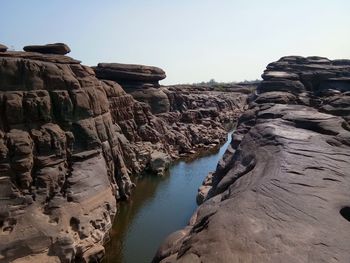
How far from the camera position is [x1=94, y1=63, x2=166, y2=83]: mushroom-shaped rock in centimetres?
3512

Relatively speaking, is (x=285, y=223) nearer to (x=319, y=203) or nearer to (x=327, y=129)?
(x=319, y=203)

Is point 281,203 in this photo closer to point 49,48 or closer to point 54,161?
point 54,161

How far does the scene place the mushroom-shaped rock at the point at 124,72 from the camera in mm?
35125

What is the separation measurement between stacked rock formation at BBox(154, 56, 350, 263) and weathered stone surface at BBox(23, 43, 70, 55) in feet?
34.1

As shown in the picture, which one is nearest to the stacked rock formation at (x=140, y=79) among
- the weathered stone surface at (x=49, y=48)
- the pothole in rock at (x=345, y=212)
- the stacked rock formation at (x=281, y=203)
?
the weathered stone surface at (x=49, y=48)

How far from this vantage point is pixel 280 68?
31953 mm

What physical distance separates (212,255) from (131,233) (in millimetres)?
11403

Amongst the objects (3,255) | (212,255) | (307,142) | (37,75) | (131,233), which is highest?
(37,75)

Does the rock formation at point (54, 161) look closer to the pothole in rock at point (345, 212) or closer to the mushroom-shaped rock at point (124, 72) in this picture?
the pothole in rock at point (345, 212)

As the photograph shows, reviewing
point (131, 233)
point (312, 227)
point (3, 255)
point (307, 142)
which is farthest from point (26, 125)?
point (312, 227)

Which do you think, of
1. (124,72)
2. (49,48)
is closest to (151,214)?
(49,48)

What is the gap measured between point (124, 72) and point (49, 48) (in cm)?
1500

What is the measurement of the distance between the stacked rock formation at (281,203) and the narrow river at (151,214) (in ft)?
12.5

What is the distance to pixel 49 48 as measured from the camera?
20.6m
